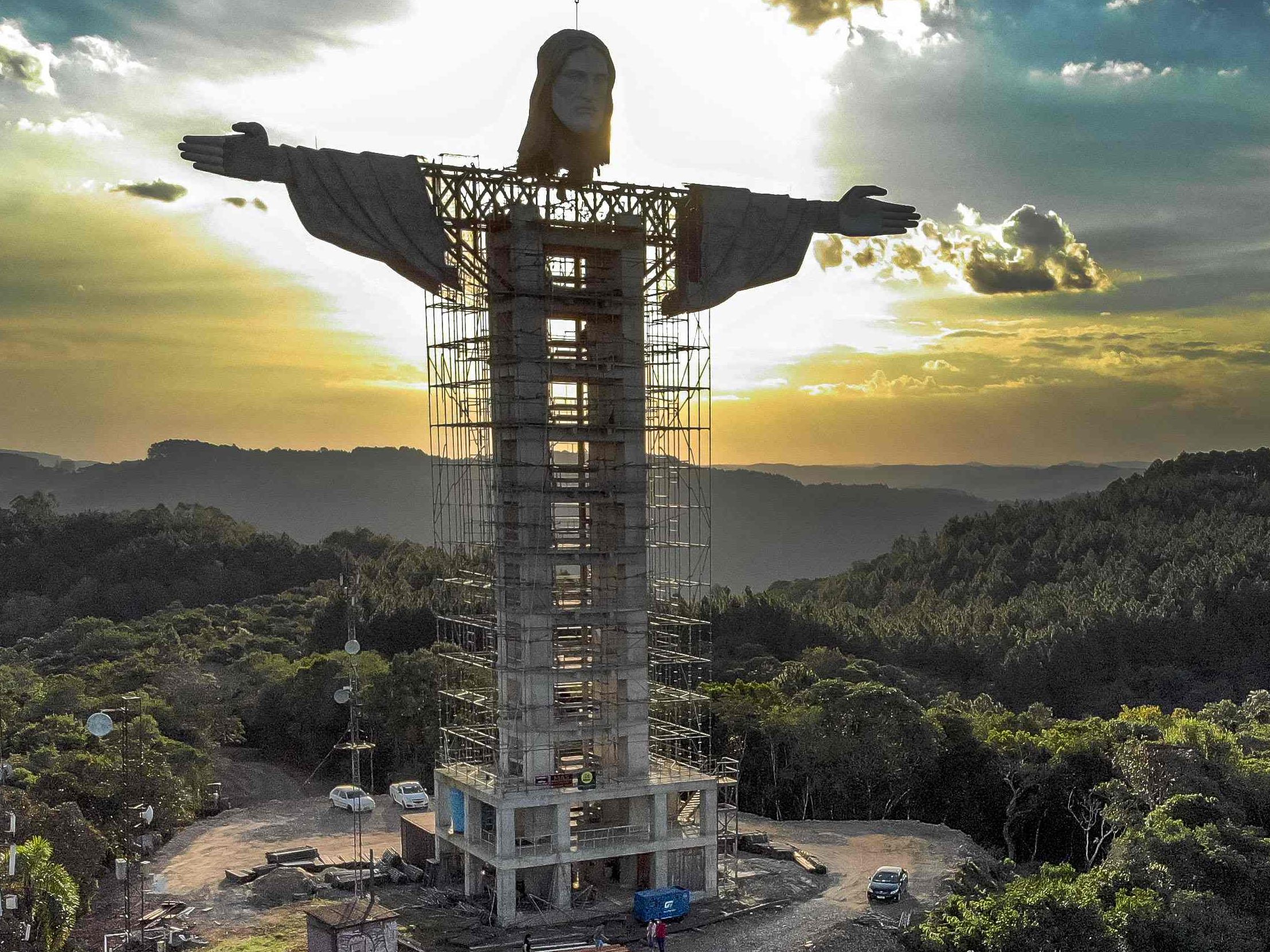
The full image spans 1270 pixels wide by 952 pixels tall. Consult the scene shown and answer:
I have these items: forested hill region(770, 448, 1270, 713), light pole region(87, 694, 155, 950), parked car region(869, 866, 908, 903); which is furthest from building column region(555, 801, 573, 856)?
forested hill region(770, 448, 1270, 713)

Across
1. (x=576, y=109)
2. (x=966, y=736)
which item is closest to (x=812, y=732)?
(x=966, y=736)

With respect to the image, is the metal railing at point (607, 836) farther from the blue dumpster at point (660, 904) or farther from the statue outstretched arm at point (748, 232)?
the statue outstretched arm at point (748, 232)

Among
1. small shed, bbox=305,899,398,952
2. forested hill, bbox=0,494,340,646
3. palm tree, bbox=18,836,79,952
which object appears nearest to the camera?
small shed, bbox=305,899,398,952

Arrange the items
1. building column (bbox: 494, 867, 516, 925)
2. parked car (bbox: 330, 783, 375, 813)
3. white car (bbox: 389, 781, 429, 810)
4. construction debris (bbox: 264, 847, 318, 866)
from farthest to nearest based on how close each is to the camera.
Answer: white car (bbox: 389, 781, 429, 810), parked car (bbox: 330, 783, 375, 813), construction debris (bbox: 264, 847, 318, 866), building column (bbox: 494, 867, 516, 925)

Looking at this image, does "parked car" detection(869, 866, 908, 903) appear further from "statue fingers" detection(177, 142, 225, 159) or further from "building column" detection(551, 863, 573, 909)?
"statue fingers" detection(177, 142, 225, 159)

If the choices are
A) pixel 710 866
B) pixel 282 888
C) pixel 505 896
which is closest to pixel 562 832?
pixel 505 896

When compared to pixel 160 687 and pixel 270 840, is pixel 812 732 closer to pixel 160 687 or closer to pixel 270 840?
pixel 270 840

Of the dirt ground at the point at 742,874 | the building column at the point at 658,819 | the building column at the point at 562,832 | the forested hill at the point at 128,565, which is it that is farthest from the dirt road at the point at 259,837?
the forested hill at the point at 128,565
